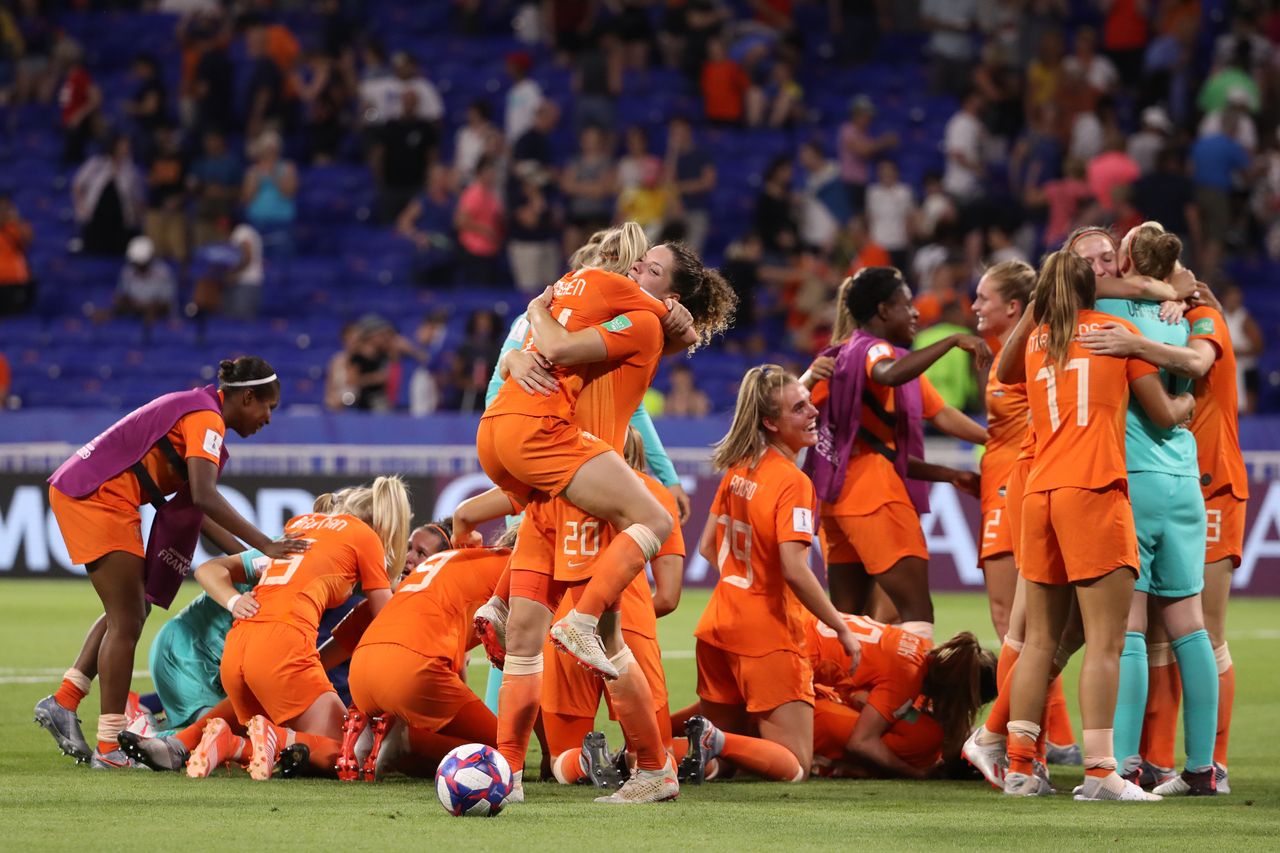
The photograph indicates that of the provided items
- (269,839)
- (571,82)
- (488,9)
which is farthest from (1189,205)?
(269,839)

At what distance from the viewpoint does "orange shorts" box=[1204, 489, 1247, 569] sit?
7.74 metres

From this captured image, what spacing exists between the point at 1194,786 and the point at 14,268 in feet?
58.8

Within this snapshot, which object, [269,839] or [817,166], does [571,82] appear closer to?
[817,166]

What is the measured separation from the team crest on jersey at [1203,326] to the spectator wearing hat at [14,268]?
56.0ft

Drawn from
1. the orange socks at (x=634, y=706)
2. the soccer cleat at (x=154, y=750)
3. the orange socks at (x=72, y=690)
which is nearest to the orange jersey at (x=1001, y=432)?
the orange socks at (x=634, y=706)

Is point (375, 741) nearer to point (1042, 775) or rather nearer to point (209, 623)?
point (209, 623)

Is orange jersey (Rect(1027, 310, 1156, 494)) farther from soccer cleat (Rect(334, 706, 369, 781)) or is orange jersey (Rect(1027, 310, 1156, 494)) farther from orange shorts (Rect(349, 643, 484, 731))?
soccer cleat (Rect(334, 706, 369, 781))

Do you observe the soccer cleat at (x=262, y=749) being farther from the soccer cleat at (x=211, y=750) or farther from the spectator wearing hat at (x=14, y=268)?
the spectator wearing hat at (x=14, y=268)

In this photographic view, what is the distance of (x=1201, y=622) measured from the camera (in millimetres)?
7402

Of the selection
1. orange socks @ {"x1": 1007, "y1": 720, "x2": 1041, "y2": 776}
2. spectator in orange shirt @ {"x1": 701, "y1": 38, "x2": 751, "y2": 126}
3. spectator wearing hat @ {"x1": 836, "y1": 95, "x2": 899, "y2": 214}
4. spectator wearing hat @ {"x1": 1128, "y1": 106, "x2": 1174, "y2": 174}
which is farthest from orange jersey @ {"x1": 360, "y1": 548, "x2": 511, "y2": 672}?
spectator in orange shirt @ {"x1": 701, "y1": 38, "x2": 751, "y2": 126}

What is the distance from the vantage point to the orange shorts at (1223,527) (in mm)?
7738

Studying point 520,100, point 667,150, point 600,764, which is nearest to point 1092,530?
point 600,764

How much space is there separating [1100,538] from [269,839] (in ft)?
10.2

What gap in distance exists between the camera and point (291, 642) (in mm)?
7738
